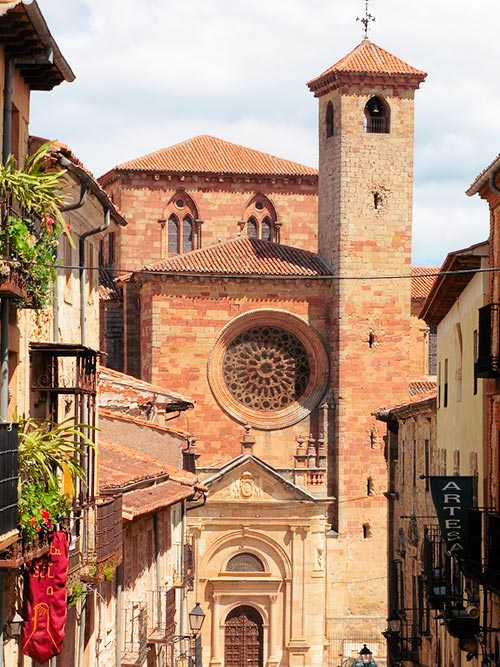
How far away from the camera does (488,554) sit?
22500 millimetres

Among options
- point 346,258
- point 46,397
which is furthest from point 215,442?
point 46,397

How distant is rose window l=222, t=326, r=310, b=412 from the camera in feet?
187

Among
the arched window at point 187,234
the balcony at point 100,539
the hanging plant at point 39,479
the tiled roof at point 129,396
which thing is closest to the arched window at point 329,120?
the arched window at point 187,234

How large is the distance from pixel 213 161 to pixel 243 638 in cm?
1904

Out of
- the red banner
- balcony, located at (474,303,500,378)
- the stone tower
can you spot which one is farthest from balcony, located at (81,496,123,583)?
the stone tower

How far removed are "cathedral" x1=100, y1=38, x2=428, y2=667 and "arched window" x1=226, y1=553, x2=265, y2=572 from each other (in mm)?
43

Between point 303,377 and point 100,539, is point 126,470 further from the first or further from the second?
point 303,377

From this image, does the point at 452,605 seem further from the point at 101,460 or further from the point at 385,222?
the point at 385,222

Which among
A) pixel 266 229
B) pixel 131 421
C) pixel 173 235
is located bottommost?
pixel 131 421

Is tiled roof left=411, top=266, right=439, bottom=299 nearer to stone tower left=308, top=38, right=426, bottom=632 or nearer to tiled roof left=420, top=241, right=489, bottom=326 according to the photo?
stone tower left=308, top=38, right=426, bottom=632

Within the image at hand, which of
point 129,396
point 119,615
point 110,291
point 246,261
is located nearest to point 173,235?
point 110,291

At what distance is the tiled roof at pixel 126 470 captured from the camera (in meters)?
24.8

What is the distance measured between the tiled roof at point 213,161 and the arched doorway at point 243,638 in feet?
56.2

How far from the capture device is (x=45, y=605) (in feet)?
51.7
